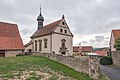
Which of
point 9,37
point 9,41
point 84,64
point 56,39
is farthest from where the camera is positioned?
point 56,39

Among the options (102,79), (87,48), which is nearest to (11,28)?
(102,79)

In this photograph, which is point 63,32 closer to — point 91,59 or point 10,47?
point 10,47

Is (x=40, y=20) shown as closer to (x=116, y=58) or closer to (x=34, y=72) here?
(x=116, y=58)

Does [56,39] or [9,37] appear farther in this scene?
[56,39]

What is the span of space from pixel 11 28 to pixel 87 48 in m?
56.7

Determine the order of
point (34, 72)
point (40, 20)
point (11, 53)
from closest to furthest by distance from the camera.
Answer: point (34, 72), point (11, 53), point (40, 20)

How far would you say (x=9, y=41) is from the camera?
28391mm

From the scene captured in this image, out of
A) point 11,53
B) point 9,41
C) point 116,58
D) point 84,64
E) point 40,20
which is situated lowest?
point 116,58

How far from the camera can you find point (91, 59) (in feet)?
52.1

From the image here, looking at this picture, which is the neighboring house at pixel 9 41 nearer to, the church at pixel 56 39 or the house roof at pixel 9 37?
the house roof at pixel 9 37

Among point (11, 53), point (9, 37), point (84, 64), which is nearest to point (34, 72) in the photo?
point (84, 64)

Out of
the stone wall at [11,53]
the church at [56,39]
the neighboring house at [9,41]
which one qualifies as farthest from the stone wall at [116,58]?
the stone wall at [11,53]

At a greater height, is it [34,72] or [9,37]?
[9,37]

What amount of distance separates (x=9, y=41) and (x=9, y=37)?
3.76 ft
